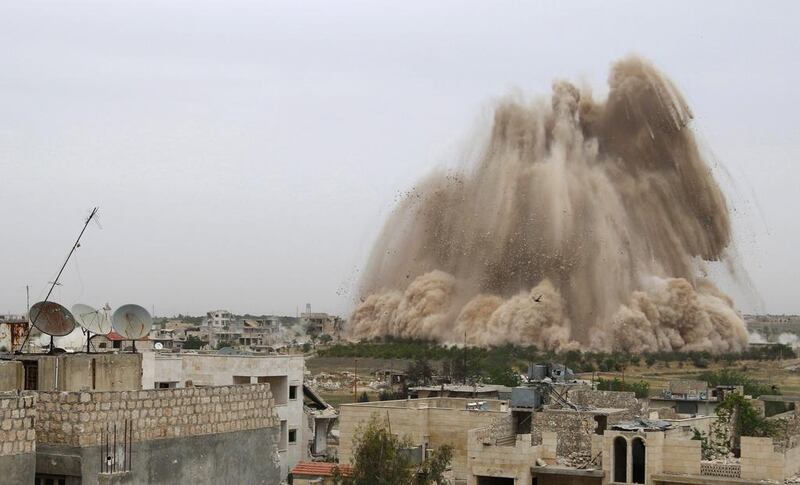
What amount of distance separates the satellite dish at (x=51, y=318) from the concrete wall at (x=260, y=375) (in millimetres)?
12764

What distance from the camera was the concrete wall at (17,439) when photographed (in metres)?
7.71

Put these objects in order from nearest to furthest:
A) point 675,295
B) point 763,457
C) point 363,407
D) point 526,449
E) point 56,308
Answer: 1. point 56,308
2. point 763,457
3. point 526,449
4. point 363,407
5. point 675,295

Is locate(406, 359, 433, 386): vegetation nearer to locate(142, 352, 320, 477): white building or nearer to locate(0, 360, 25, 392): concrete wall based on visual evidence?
locate(142, 352, 320, 477): white building

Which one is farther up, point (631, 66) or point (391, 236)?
point (631, 66)

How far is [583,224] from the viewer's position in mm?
82938

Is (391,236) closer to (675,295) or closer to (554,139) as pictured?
(554,139)

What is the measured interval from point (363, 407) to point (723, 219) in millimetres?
67073

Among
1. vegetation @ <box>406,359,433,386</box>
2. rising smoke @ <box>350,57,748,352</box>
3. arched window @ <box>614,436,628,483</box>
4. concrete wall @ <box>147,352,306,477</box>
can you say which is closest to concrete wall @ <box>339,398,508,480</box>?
concrete wall @ <box>147,352,306,477</box>

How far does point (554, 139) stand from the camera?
279 ft

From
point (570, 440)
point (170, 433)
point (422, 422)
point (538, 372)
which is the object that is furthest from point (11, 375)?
point (538, 372)

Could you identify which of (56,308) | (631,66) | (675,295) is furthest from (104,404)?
(631,66)

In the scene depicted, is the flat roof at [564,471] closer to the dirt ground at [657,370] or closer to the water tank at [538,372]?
the water tank at [538,372]

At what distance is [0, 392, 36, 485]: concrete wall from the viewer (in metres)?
7.71

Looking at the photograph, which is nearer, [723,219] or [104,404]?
[104,404]
